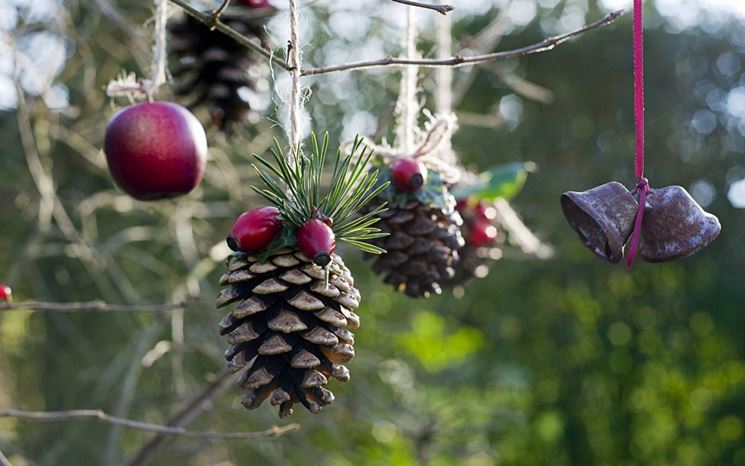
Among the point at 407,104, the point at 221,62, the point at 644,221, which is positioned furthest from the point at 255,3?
the point at 644,221

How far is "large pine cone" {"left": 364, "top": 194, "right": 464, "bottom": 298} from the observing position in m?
0.99

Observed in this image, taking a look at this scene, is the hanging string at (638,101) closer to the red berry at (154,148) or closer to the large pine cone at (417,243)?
the large pine cone at (417,243)

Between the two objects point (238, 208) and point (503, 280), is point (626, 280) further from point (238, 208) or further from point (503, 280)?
point (238, 208)

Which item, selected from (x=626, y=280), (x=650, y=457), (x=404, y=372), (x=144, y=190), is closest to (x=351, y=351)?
(x=144, y=190)

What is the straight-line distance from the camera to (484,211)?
4.14 ft

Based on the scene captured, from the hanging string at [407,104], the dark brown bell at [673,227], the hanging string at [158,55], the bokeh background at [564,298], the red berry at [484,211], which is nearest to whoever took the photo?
the dark brown bell at [673,227]

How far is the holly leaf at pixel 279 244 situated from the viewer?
716mm

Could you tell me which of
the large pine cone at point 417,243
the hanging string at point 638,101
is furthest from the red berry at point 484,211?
the hanging string at point 638,101

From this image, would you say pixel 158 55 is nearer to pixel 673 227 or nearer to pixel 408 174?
pixel 408 174

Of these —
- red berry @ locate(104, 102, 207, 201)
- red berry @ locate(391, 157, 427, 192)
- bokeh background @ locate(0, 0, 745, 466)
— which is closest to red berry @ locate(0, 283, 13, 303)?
red berry @ locate(104, 102, 207, 201)

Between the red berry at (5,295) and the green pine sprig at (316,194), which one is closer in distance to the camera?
the green pine sprig at (316,194)

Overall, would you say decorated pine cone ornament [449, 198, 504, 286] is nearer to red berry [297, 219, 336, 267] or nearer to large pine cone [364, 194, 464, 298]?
large pine cone [364, 194, 464, 298]

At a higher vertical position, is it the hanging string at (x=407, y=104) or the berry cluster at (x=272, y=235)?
the hanging string at (x=407, y=104)

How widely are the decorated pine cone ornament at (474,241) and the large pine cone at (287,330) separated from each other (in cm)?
52
